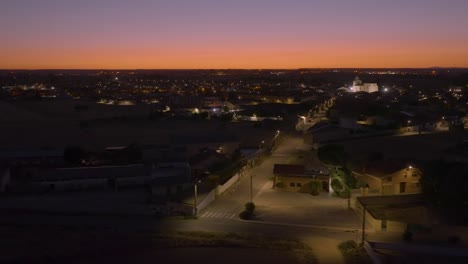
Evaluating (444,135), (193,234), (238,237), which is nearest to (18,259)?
(193,234)

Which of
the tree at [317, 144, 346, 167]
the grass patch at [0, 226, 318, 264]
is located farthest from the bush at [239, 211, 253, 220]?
the tree at [317, 144, 346, 167]

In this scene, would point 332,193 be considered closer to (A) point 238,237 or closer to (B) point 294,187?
(B) point 294,187

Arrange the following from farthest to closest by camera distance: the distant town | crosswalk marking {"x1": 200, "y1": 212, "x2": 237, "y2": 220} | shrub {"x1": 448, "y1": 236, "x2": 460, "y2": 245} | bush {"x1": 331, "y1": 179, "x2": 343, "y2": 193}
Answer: bush {"x1": 331, "y1": 179, "x2": 343, "y2": 193} < crosswalk marking {"x1": 200, "y1": 212, "x2": 237, "y2": 220} < the distant town < shrub {"x1": 448, "y1": 236, "x2": 460, "y2": 245}

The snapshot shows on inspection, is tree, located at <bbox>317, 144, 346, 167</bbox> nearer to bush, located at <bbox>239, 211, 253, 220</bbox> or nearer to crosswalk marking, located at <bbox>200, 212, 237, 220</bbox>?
bush, located at <bbox>239, 211, 253, 220</bbox>

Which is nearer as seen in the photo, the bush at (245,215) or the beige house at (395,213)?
the beige house at (395,213)

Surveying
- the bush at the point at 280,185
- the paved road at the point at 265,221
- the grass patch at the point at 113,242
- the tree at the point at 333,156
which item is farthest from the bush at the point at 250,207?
the tree at the point at 333,156

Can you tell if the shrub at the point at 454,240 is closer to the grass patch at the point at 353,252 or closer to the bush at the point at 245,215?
→ the grass patch at the point at 353,252
